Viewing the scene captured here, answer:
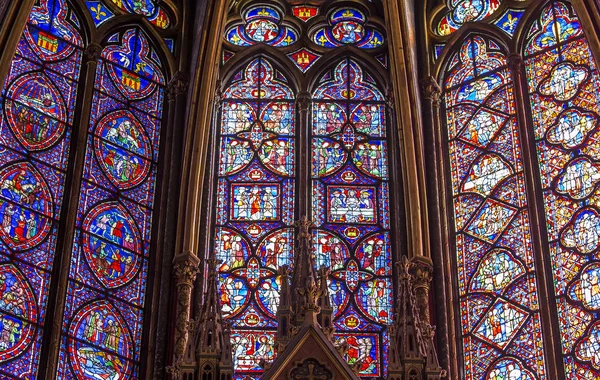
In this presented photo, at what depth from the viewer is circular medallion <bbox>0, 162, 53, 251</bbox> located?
17531 millimetres

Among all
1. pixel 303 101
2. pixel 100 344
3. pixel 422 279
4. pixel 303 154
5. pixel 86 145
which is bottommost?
pixel 100 344

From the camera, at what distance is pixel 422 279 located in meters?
18.1

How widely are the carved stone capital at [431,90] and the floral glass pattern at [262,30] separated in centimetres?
213

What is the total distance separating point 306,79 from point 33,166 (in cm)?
435

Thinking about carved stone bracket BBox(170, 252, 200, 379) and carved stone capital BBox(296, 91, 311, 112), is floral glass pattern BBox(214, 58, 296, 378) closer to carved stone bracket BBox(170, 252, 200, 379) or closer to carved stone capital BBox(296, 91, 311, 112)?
carved stone capital BBox(296, 91, 311, 112)

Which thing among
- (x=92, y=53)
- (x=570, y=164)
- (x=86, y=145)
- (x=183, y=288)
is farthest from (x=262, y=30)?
(x=570, y=164)

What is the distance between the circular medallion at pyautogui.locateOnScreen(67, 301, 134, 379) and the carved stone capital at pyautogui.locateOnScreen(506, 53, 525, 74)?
21.3 feet

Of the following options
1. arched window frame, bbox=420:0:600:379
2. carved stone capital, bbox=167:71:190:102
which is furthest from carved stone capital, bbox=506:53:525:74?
carved stone capital, bbox=167:71:190:102

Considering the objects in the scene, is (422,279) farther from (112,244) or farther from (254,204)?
(112,244)

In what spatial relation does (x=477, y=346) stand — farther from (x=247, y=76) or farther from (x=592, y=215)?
(x=247, y=76)

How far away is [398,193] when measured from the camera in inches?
753

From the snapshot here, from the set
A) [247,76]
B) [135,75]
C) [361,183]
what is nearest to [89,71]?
[135,75]

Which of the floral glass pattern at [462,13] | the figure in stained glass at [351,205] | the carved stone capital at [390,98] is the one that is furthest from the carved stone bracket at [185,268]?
the floral glass pattern at [462,13]

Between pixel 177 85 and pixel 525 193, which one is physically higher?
pixel 177 85
